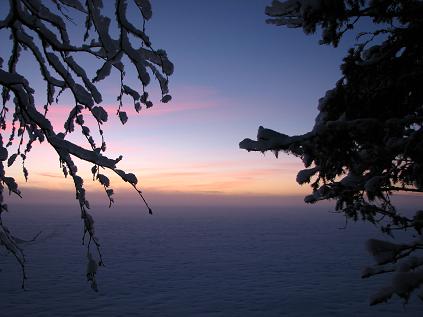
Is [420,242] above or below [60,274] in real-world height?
above

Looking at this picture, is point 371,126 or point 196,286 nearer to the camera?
point 371,126

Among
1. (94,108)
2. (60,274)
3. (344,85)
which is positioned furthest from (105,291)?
(94,108)

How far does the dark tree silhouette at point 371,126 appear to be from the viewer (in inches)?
118

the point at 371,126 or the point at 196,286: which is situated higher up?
the point at 371,126

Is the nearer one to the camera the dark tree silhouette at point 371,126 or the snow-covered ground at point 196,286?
the dark tree silhouette at point 371,126

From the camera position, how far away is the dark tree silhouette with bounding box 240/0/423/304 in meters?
3.01

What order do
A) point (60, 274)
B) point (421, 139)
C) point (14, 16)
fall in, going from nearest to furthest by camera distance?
point (14, 16)
point (421, 139)
point (60, 274)

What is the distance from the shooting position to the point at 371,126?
10.5 ft

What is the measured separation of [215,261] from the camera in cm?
2420

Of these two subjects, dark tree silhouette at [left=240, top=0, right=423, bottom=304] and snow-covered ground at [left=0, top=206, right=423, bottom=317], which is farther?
snow-covered ground at [left=0, top=206, right=423, bottom=317]

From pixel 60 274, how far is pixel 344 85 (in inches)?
748

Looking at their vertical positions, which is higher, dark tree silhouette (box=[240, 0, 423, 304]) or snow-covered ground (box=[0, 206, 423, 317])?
dark tree silhouette (box=[240, 0, 423, 304])

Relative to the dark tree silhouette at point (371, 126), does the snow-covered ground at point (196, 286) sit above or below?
below

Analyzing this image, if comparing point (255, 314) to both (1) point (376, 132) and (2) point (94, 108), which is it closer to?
(1) point (376, 132)
